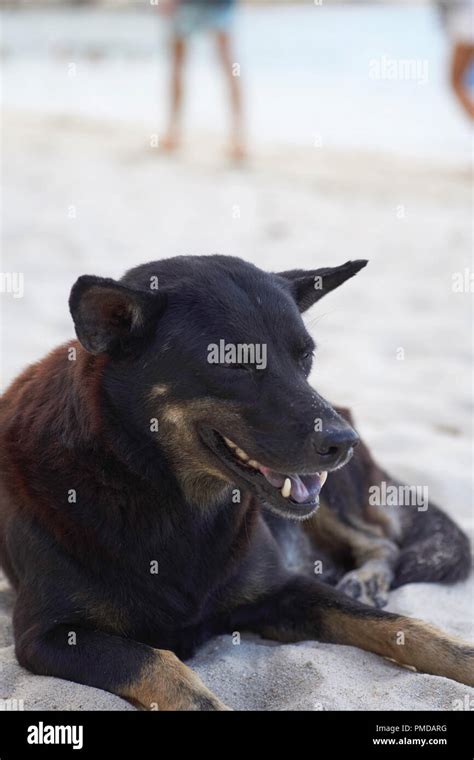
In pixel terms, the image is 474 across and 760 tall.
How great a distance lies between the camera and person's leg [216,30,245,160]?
40.3 feet

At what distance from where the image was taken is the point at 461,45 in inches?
472

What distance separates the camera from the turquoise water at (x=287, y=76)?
634 inches

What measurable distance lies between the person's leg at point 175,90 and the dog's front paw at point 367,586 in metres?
9.09

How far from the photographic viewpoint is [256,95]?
64.4 ft

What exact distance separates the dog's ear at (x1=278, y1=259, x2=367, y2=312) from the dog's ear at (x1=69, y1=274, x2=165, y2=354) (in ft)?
2.15

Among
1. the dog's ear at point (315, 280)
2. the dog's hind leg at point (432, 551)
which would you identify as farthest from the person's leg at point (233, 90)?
the dog's ear at point (315, 280)

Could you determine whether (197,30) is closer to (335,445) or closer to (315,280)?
(315,280)

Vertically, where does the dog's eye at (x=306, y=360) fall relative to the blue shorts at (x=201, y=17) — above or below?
below

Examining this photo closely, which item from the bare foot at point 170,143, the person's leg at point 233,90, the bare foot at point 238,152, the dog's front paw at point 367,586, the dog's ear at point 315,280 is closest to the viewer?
the dog's ear at point 315,280

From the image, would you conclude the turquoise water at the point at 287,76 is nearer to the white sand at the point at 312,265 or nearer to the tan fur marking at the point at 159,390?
the white sand at the point at 312,265

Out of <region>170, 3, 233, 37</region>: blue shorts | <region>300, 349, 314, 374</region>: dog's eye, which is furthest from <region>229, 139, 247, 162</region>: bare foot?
<region>300, 349, 314, 374</region>: dog's eye

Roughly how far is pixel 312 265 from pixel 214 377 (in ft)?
19.7

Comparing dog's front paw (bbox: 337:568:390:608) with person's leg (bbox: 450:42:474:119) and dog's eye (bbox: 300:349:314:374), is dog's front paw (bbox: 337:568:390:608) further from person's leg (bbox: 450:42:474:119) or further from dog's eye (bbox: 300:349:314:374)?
person's leg (bbox: 450:42:474:119)
